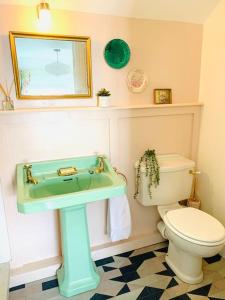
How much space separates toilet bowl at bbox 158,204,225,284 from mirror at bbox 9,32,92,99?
1.12m

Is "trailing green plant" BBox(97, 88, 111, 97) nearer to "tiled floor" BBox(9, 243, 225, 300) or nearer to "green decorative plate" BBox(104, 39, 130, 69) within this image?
"green decorative plate" BBox(104, 39, 130, 69)

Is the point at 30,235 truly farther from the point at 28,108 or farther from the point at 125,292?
the point at 28,108

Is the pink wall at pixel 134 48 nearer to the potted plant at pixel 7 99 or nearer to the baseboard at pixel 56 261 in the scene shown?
the potted plant at pixel 7 99

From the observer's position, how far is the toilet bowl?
1457mm

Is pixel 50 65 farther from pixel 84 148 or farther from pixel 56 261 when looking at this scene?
pixel 56 261

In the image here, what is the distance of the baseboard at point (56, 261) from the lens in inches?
66.7

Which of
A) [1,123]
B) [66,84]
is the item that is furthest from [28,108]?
[66,84]

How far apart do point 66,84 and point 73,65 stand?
14cm

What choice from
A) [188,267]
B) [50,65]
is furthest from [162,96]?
[188,267]

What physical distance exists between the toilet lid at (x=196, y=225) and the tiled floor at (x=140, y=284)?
440 millimetres

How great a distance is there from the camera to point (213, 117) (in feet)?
6.17

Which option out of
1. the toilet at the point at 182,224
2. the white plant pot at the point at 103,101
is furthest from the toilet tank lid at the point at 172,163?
the white plant pot at the point at 103,101

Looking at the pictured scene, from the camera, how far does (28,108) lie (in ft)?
5.05

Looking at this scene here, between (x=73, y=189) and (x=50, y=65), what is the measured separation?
853 mm
